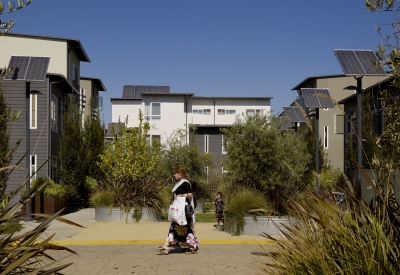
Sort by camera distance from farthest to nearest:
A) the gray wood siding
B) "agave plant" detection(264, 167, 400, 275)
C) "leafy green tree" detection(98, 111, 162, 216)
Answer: the gray wood siding < "leafy green tree" detection(98, 111, 162, 216) < "agave plant" detection(264, 167, 400, 275)

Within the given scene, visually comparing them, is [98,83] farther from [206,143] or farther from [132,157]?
[132,157]

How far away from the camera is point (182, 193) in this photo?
37.5 feet

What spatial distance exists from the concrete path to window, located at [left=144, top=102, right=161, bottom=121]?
4069 centimetres

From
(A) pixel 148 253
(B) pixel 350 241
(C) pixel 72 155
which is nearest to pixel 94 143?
(C) pixel 72 155

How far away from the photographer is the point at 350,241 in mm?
4977

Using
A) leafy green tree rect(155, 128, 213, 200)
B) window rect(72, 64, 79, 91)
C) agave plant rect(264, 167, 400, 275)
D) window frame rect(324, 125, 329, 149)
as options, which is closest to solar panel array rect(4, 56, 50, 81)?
leafy green tree rect(155, 128, 213, 200)

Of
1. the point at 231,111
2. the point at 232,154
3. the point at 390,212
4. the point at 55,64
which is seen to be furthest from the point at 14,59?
the point at 231,111

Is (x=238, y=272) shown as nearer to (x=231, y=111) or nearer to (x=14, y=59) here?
(x=14, y=59)

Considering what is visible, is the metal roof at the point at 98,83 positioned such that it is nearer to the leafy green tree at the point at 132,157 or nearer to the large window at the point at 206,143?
the large window at the point at 206,143

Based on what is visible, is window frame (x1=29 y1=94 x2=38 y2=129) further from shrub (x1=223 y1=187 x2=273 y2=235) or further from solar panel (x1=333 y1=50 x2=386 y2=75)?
solar panel (x1=333 y1=50 x2=386 y2=75)

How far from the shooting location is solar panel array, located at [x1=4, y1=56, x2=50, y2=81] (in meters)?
17.8

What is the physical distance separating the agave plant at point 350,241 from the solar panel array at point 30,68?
13.1m

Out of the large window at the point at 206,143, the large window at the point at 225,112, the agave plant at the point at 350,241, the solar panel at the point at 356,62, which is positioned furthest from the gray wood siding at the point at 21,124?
the large window at the point at 225,112

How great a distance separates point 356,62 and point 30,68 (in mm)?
9819
